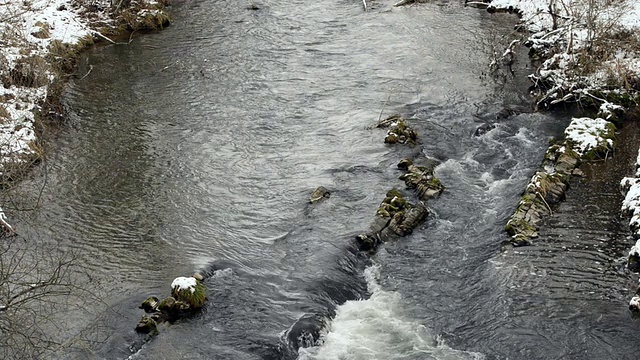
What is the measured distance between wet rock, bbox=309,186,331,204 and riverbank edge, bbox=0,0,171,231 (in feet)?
23.9

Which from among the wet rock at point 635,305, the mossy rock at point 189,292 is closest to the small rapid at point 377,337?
the mossy rock at point 189,292

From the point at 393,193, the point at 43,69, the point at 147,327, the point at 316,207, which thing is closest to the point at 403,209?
the point at 393,193

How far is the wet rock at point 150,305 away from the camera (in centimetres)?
1470

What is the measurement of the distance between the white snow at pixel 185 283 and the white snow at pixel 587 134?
1170 centimetres

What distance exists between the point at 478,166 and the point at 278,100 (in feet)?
26.9

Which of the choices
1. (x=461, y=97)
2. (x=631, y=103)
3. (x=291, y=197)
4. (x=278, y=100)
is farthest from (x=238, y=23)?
(x=631, y=103)

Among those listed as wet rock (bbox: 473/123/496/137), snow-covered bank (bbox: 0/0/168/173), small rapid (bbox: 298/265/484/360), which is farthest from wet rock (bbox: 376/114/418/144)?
snow-covered bank (bbox: 0/0/168/173)

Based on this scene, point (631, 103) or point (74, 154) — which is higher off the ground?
point (631, 103)

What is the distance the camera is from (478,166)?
67.4 ft

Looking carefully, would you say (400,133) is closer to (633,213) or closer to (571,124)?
(571,124)

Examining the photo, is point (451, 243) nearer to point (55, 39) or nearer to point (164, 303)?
point (164, 303)

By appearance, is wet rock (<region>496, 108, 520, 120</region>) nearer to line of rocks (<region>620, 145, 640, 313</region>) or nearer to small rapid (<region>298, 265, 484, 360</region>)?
line of rocks (<region>620, 145, 640, 313</region>)

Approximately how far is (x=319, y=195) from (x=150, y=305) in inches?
241

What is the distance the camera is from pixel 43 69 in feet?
82.4
